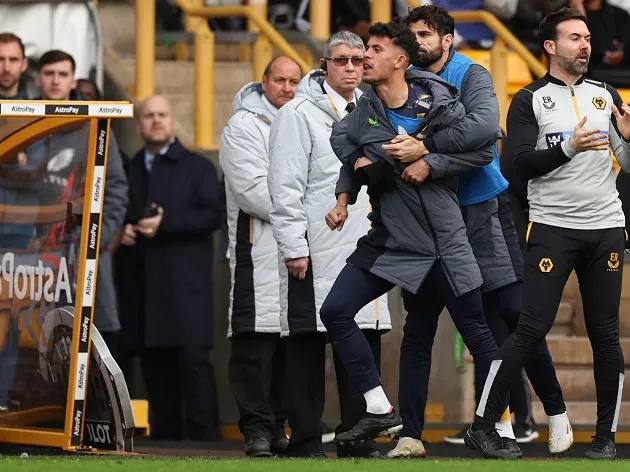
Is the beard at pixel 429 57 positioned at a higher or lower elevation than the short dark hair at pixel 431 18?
lower

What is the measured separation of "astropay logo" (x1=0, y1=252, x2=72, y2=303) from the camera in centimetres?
984

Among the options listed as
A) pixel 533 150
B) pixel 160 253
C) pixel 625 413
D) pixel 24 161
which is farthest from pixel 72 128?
pixel 625 413

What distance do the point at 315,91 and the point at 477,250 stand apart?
4.61ft

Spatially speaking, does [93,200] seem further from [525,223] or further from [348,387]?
[525,223]

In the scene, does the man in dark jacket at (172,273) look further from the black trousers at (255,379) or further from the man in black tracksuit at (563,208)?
the man in black tracksuit at (563,208)

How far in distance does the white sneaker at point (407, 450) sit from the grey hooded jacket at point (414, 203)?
0.88 meters

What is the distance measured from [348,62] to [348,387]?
1.74 m

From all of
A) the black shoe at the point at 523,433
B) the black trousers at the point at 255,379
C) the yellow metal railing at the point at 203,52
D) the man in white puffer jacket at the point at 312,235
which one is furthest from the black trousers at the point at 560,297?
the yellow metal railing at the point at 203,52

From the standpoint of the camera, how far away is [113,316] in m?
12.6

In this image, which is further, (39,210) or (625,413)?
(625,413)

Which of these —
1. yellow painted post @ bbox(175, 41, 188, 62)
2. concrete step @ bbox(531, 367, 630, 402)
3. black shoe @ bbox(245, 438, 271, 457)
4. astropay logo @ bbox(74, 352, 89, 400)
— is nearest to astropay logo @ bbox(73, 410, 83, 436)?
astropay logo @ bbox(74, 352, 89, 400)

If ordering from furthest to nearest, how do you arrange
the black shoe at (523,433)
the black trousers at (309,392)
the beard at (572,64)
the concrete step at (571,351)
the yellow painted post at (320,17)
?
the yellow painted post at (320,17) → the concrete step at (571,351) → the black shoe at (523,433) → the black trousers at (309,392) → the beard at (572,64)

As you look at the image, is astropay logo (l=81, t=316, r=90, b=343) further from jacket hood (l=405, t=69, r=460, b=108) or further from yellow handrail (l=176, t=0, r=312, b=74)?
yellow handrail (l=176, t=0, r=312, b=74)

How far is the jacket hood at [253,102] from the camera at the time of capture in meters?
11.2
